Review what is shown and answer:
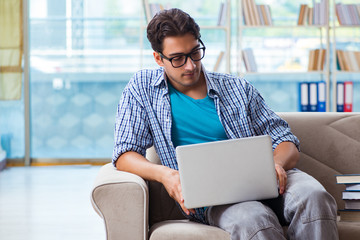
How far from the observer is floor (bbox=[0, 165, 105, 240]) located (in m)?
2.90

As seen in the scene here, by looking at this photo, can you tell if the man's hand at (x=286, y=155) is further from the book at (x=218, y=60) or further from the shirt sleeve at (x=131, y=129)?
the book at (x=218, y=60)

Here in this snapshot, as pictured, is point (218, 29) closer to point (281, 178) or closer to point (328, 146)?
point (328, 146)

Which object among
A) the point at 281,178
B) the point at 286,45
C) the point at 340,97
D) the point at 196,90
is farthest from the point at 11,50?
the point at 281,178

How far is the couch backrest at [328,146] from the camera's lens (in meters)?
2.01

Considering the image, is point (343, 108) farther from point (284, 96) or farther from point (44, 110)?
point (44, 110)

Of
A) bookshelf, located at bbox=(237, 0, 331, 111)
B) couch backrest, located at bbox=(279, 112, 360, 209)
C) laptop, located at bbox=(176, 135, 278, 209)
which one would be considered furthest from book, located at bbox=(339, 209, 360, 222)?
bookshelf, located at bbox=(237, 0, 331, 111)

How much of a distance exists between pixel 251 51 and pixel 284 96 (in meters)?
0.80

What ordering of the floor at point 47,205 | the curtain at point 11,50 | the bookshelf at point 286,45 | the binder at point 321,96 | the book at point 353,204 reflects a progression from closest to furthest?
the book at point 353,204 → the floor at point 47,205 → the binder at point 321,96 → the bookshelf at point 286,45 → the curtain at point 11,50

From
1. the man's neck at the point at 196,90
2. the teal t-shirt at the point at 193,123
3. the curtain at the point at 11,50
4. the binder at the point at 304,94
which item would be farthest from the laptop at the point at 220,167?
the curtain at the point at 11,50

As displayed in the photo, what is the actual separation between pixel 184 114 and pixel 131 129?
0.67 ft

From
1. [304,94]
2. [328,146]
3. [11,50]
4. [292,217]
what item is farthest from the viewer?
[11,50]

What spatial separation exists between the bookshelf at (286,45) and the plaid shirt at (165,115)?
2.98 metres

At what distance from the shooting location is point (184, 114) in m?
1.87

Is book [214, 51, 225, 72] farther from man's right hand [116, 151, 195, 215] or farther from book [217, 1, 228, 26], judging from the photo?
man's right hand [116, 151, 195, 215]
